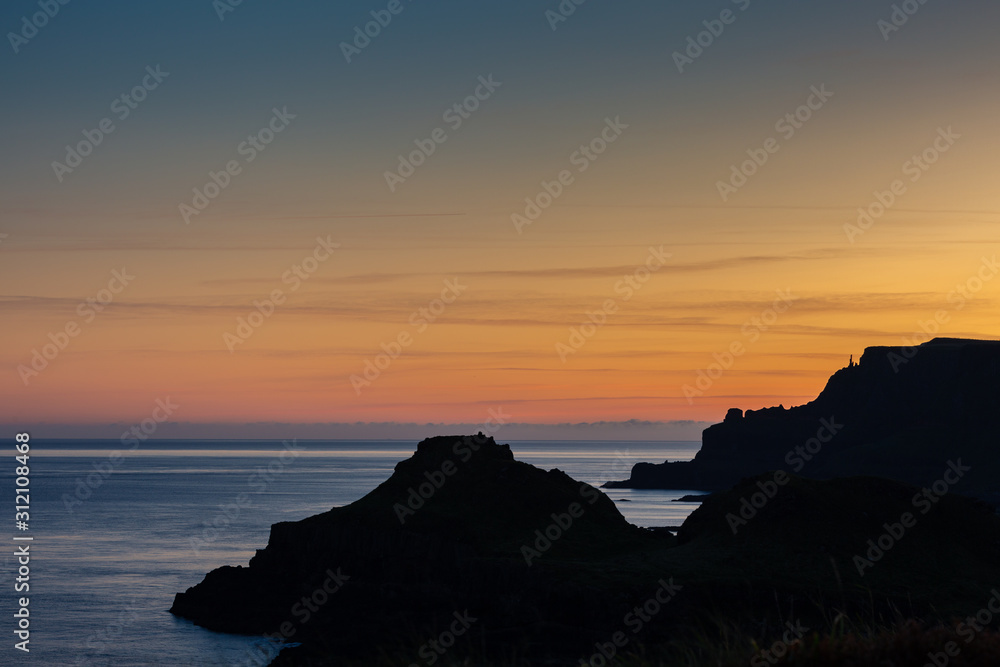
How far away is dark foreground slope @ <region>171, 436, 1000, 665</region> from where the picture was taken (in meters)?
58.6

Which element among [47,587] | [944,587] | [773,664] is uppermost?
[773,664]

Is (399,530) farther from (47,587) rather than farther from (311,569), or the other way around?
(47,587)

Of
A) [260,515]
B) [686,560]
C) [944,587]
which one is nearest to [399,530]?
[686,560]

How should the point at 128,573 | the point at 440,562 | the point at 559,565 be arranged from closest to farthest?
the point at 559,565
the point at 440,562
the point at 128,573

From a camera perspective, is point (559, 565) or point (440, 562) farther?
point (440, 562)

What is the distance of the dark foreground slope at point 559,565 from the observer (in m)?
58.6

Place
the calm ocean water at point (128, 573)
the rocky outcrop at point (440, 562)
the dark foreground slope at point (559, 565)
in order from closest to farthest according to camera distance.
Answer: the dark foreground slope at point (559, 565), the rocky outcrop at point (440, 562), the calm ocean water at point (128, 573)

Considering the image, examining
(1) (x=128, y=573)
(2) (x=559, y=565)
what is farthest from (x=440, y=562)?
(1) (x=128, y=573)

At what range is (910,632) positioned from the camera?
41.8 feet

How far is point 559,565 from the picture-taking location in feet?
217

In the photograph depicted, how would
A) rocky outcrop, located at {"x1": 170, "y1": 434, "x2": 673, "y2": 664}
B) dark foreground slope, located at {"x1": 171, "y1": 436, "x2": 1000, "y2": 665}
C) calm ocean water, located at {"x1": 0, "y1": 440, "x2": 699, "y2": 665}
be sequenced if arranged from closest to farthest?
dark foreground slope, located at {"x1": 171, "y1": 436, "x2": 1000, "y2": 665} → rocky outcrop, located at {"x1": 170, "y1": 434, "x2": 673, "y2": 664} → calm ocean water, located at {"x1": 0, "y1": 440, "x2": 699, "y2": 665}

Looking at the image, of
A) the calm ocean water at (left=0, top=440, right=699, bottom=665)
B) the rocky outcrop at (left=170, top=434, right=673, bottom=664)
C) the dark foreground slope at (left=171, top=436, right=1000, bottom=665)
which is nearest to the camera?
the dark foreground slope at (left=171, top=436, right=1000, bottom=665)

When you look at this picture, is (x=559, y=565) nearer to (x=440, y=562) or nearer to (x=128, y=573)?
(x=440, y=562)

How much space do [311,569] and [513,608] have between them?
26.3 meters
